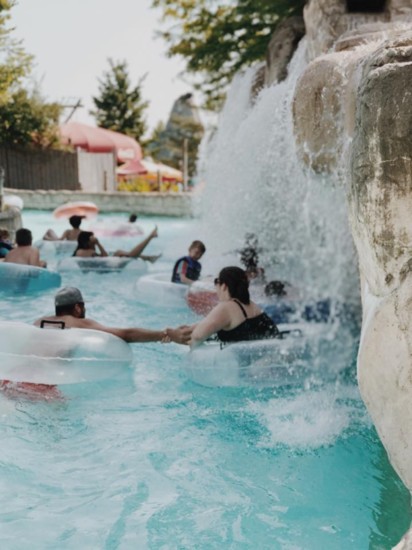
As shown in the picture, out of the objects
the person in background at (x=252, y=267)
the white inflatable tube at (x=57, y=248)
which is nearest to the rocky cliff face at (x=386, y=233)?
the person in background at (x=252, y=267)

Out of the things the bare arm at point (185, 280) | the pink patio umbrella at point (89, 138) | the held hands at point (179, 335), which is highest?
the pink patio umbrella at point (89, 138)

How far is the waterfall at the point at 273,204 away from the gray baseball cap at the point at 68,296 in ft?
11.0

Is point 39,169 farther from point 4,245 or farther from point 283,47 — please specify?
point 4,245

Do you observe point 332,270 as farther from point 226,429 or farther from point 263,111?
point 226,429

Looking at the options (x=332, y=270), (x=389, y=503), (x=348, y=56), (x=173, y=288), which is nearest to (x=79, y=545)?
(x=389, y=503)

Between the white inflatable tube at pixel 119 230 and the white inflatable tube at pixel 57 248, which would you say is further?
the white inflatable tube at pixel 119 230

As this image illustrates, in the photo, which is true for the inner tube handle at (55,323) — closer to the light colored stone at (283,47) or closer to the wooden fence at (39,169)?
the light colored stone at (283,47)

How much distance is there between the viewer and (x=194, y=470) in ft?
14.2

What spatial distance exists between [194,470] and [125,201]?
2027 cm

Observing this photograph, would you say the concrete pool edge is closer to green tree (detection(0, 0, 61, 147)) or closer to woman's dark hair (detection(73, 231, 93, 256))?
green tree (detection(0, 0, 61, 147))

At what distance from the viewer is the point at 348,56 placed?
18.5 feet

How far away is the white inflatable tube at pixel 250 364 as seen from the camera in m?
5.77

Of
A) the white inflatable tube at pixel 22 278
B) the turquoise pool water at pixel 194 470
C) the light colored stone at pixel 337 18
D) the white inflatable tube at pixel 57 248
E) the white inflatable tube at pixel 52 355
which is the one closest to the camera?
the turquoise pool water at pixel 194 470

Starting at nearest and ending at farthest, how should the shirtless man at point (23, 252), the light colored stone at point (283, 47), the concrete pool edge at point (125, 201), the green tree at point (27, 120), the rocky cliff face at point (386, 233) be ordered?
the rocky cliff face at point (386, 233), the shirtless man at point (23, 252), the light colored stone at point (283, 47), the concrete pool edge at point (125, 201), the green tree at point (27, 120)
